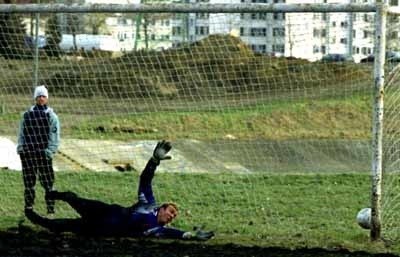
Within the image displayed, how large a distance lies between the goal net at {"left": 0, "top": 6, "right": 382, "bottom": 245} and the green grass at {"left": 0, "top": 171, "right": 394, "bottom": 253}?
0.12 feet

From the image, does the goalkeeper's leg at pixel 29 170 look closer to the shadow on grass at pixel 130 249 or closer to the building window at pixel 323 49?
the shadow on grass at pixel 130 249

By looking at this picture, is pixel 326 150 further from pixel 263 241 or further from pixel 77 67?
pixel 263 241

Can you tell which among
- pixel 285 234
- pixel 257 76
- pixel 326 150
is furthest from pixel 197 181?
pixel 326 150

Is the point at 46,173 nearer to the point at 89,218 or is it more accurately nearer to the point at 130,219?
the point at 89,218

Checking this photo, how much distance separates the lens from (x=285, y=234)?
993 centimetres

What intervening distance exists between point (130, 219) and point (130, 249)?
0.60 m

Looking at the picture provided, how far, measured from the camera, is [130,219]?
9375 mm

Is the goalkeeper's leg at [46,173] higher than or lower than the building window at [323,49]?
lower

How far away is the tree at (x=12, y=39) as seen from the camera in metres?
13.0

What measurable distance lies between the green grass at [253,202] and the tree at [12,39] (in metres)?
1.78

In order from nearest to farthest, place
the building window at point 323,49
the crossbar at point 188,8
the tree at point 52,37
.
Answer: the crossbar at point 188,8 < the building window at point 323,49 < the tree at point 52,37

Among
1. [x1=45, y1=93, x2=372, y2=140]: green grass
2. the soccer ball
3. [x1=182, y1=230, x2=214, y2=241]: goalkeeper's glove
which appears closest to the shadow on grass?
[x1=182, y1=230, x2=214, y2=241]: goalkeeper's glove

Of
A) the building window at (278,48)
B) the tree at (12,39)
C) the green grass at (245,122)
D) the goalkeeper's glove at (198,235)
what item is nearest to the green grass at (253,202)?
the goalkeeper's glove at (198,235)

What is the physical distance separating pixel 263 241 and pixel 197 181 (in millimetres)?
4331
